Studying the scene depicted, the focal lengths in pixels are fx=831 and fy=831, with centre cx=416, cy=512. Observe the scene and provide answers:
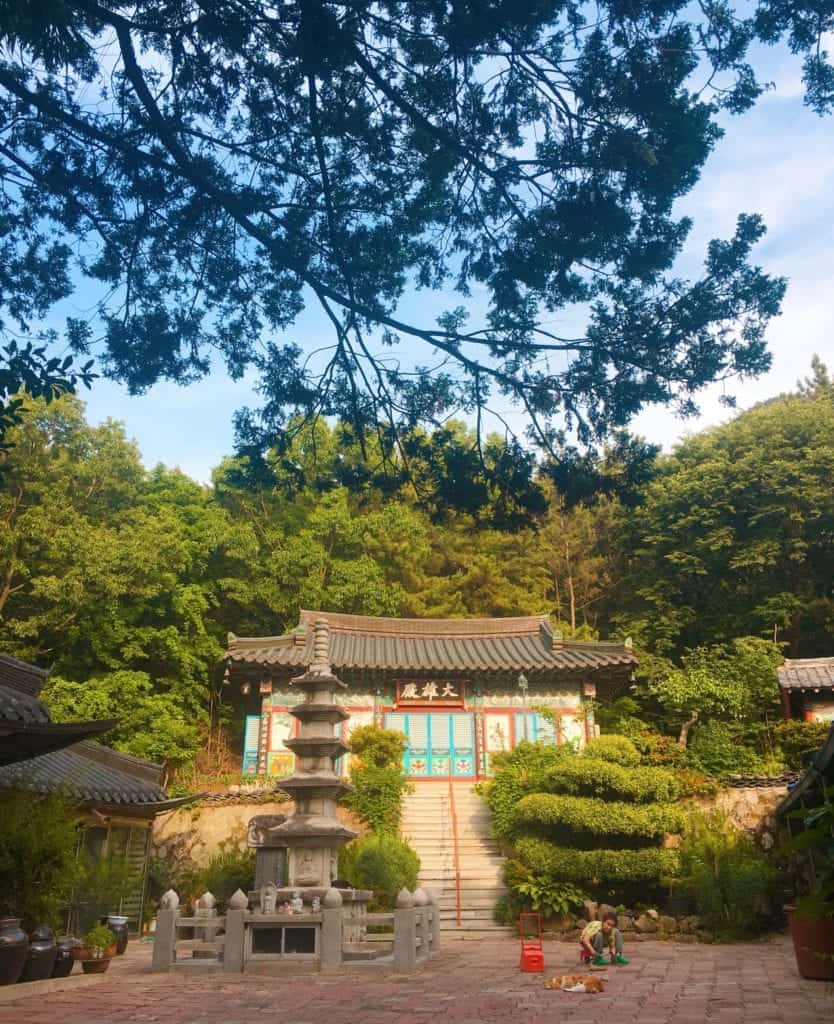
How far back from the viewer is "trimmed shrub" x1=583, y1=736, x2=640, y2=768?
16.7 m

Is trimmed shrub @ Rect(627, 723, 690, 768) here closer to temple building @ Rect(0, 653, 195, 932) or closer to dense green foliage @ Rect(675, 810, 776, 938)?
dense green foliage @ Rect(675, 810, 776, 938)

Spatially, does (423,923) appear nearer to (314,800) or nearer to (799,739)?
(314,800)

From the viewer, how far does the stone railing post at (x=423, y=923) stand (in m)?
11.0

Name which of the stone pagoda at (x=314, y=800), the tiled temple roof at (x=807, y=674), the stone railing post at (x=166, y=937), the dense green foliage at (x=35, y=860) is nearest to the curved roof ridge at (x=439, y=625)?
the tiled temple roof at (x=807, y=674)

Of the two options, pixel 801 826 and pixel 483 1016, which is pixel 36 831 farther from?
pixel 801 826

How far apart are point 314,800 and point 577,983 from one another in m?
5.09

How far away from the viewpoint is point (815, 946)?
7840 millimetres

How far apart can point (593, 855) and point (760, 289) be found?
1185cm

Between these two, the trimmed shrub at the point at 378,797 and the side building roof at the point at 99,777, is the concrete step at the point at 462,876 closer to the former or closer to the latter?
the trimmed shrub at the point at 378,797

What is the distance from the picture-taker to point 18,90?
5.41 metres

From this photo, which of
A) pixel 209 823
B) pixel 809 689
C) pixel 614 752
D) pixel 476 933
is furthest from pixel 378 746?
pixel 809 689

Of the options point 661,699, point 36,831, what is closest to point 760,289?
point 36,831

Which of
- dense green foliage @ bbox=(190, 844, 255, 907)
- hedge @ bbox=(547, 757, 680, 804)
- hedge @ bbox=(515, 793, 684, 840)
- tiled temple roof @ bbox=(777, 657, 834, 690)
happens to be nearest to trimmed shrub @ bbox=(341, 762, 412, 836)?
dense green foliage @ bbox=(190, 844, 255, 907)

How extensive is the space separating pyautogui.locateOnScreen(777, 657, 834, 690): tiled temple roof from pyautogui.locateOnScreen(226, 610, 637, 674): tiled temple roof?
3.77 m
